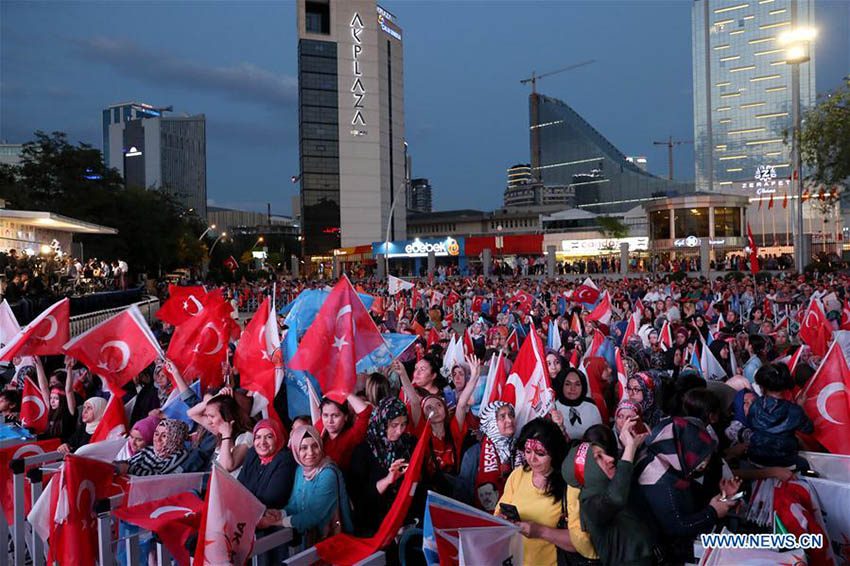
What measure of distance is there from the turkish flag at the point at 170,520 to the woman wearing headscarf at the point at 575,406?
3.30 m

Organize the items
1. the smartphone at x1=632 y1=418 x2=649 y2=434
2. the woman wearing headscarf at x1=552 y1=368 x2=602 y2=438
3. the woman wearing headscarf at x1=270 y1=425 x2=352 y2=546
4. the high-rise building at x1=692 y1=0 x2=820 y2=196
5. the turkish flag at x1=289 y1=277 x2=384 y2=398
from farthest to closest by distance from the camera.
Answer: the high-rise building at x1=692 y1=0 x2=820 y2=196
the turkish flag at x1=289 y1=277 x2=384 y2=398
the woman wearing headscarf at x1=552 y1=368 x2=602 y2=438
the woman wearing headscarf at x1=270 y1=425 x2=352 y2=546
the smartphone at x1=632 y1=418 x2=649 y2=434

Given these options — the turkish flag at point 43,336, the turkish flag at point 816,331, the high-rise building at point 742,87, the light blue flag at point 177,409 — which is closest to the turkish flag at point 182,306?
the turkish flag at point 43,336

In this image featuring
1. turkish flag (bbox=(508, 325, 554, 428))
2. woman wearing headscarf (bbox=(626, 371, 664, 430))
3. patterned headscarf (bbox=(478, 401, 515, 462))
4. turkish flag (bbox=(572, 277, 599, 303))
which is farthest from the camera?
turkish flag (bbox=(572, 277, 599, 303))

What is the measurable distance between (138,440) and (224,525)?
244 centimetres

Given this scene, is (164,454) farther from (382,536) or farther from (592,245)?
(592,245)

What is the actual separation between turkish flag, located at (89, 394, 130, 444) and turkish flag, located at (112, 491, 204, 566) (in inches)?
94.8

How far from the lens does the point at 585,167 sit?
6865 inches

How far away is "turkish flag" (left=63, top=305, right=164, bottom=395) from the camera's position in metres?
7.26

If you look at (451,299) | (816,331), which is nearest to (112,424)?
(816,331)

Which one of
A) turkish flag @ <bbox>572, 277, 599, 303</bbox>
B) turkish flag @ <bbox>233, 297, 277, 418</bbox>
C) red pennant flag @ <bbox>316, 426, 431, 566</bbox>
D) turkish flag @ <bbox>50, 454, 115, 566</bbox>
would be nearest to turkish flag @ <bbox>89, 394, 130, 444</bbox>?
turkish flag @ <bbox>233, 297, 277, 418</bbox>

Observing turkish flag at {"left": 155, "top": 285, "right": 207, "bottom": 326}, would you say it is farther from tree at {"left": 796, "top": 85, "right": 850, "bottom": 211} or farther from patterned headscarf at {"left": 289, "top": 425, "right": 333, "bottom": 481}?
tree at {"left": 796, "top": 85, "right": 850, "bottom": 211}

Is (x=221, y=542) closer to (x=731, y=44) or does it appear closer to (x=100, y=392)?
(x=100, y=392)

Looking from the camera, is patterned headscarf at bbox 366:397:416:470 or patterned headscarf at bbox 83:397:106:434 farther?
patterned headscarf at bbox 83:397:106:434

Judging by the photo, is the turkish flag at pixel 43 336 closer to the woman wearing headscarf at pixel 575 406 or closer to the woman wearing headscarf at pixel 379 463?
the woman wearing headscarf at pixel 379 463
